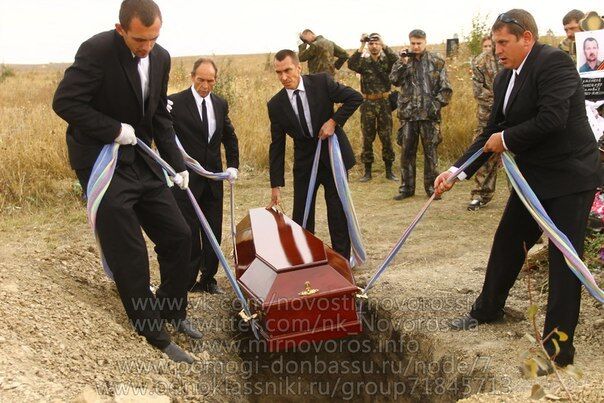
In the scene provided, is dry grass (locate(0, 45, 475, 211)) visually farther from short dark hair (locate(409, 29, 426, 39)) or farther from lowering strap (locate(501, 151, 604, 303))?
lowering strap (locate(501, 151, 604, 303))

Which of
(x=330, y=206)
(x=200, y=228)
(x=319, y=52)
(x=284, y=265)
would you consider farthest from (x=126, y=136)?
(x=319, y=52)

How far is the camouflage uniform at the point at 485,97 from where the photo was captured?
7.61 meters

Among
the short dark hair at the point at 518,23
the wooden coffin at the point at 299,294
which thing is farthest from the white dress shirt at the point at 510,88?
the wooden coffin at the point at 299,294

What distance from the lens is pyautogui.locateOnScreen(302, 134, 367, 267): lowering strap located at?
5.73 m

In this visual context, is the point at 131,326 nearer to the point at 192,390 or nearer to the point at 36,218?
the point at 192,390

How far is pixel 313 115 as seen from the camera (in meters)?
5.75

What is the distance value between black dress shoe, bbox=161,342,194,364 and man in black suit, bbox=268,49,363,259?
1673 mm

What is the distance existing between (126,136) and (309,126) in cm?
198

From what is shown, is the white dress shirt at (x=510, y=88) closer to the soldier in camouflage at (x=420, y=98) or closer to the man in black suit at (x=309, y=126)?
the man in black suit at (x=309, y=126)

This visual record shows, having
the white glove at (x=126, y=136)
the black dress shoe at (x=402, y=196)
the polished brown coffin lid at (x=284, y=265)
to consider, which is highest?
the white glove at (x=126, y=136)

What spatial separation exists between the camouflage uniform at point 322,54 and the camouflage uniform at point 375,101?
1402mm

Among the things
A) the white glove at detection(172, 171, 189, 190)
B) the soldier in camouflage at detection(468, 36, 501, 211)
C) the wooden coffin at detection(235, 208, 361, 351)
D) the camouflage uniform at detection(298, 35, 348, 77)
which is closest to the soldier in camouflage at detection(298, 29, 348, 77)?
the camouflage uniform at detection(298, 35, 348, 77)

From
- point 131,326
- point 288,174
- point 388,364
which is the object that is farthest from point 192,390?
point 288,174

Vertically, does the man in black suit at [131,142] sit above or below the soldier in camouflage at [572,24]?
below
